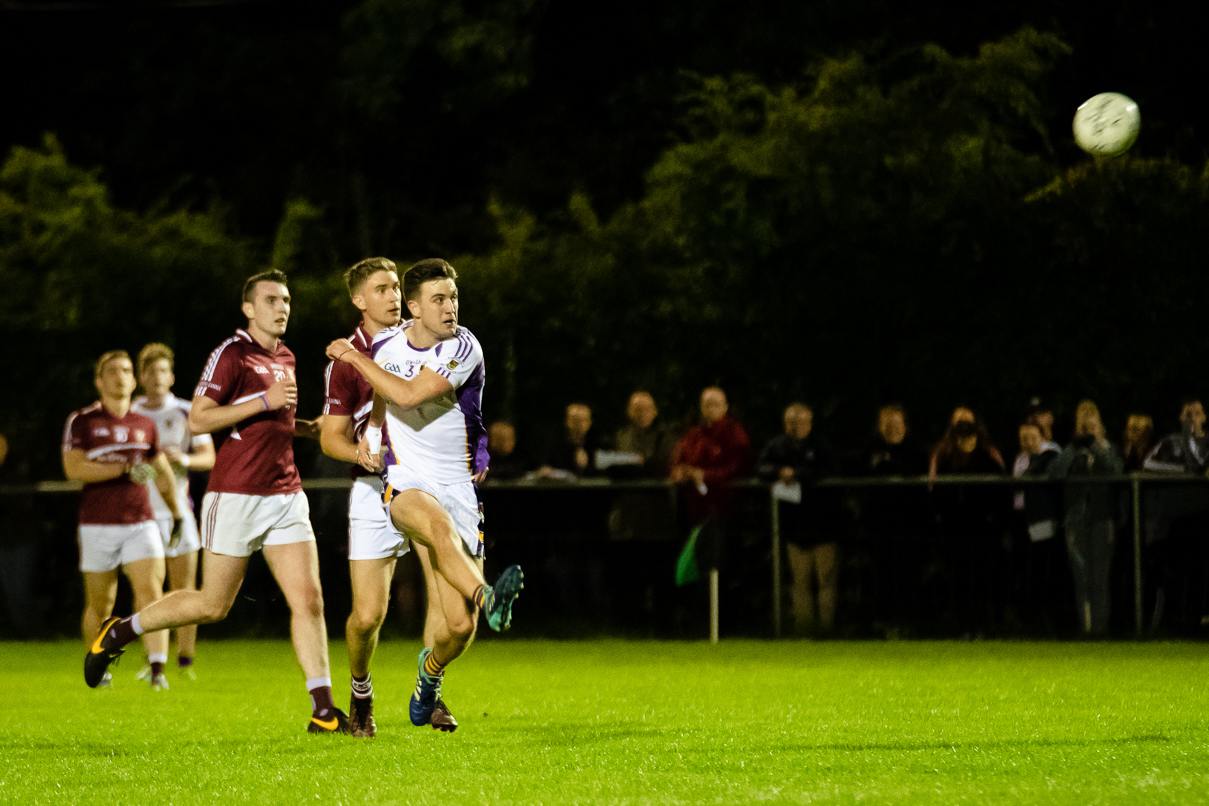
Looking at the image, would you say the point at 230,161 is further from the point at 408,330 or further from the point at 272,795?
the point at 272,795

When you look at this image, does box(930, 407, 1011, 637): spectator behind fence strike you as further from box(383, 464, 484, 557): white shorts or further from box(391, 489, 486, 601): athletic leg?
box(391, 489, 486, 601): athletic leg

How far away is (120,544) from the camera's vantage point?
11.9m

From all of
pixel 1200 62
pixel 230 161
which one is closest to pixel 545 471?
pixel 1200 62

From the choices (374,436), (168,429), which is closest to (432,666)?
(374,436)

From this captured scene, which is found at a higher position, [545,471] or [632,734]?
[545,471]

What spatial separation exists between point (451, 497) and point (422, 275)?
1.05 metres

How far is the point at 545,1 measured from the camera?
26.0m

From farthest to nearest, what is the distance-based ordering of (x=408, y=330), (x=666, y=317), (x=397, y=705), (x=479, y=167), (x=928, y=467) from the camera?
(x=479, y=167)
(x=666, y=317)
(x=928, y=467)
(x=397, y=705)
(x=408, y=330)

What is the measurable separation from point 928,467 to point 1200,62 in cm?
925

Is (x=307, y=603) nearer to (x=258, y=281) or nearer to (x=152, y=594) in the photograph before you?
(x=258, y=281)

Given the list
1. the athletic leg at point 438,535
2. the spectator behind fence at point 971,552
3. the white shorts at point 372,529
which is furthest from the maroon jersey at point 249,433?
the spectator behind fence at point 971,552

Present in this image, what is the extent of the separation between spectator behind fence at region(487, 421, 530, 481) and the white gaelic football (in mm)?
5645

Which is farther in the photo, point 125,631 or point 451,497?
point 125,631

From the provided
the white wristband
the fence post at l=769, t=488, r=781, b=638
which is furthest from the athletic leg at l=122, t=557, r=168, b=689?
the fence post at l=769, t=488, r=781, b=638
